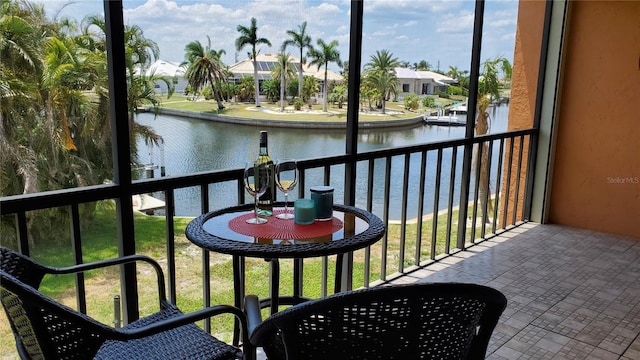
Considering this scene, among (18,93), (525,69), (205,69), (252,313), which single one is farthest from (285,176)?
(18,93)

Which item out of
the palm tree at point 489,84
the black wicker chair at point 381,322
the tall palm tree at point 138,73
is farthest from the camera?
the palm tree at point 489,84

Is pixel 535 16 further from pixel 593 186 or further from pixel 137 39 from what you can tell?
pixel 137 39

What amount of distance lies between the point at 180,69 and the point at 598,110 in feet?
11.8

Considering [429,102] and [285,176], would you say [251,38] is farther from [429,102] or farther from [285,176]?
[285,176]

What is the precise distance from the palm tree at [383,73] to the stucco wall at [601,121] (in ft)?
5.57

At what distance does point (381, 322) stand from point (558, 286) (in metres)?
2.72

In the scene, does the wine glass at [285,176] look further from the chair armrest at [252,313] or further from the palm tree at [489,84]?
the palm tree at [489,84]

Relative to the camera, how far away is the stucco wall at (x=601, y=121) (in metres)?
4.21

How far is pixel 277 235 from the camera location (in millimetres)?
1699

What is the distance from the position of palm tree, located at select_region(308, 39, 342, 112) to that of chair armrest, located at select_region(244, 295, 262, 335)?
2.05 metres

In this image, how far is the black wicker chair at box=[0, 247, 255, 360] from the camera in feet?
3.63

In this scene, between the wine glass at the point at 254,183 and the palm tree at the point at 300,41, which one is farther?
the palm tree at the point at 300,41

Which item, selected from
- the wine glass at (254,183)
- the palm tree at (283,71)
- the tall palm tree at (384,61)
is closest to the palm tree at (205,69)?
the palm tree at (283,71)

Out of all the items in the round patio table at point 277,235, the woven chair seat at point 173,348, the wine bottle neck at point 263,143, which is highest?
the wine bottle neck at point 263,143
